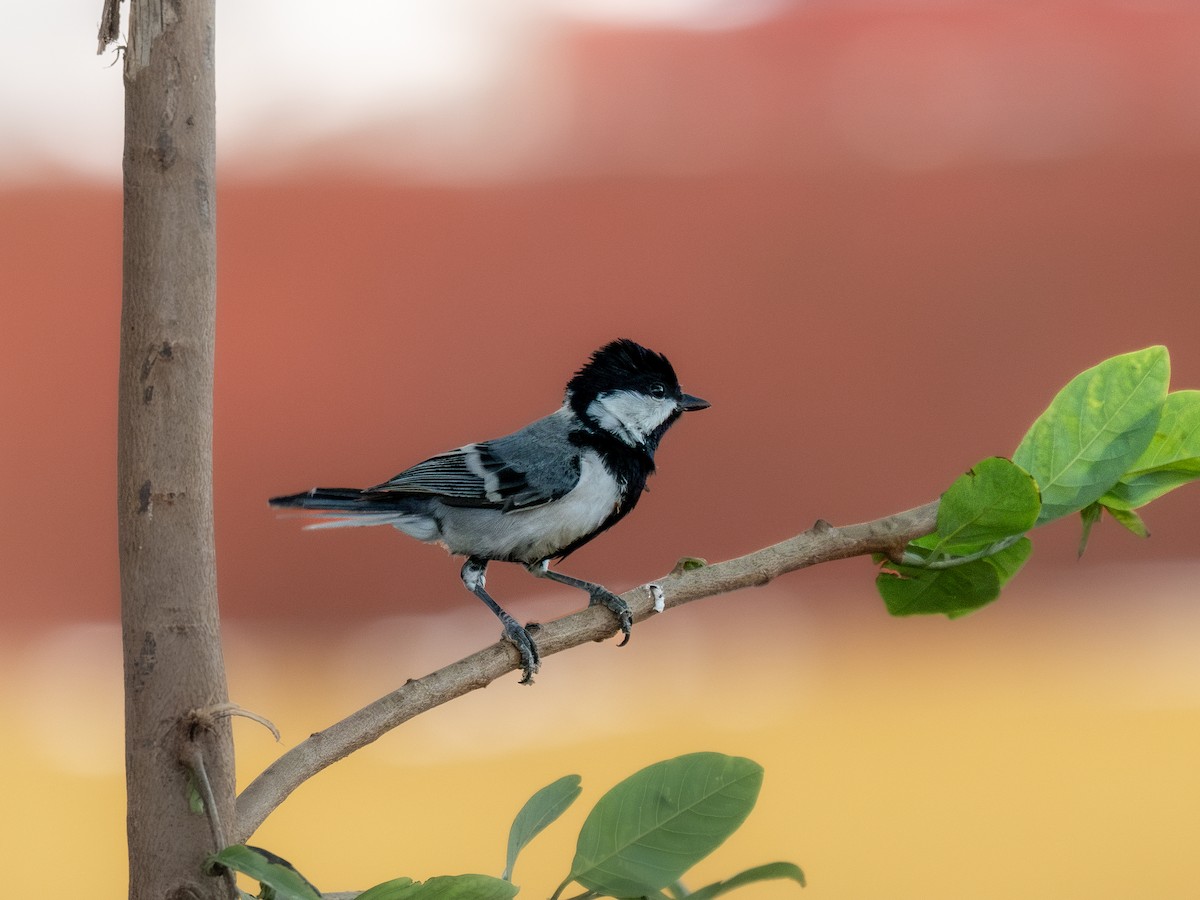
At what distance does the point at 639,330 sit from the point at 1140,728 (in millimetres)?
1114

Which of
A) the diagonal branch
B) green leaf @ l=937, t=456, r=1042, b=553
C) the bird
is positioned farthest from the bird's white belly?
green leaf @ l=937, t=456, r=1042, b=553

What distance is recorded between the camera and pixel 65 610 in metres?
2.27

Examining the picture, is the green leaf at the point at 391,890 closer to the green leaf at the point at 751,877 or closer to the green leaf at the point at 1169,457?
the green leaf at the point at 751,877

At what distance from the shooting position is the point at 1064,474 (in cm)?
49

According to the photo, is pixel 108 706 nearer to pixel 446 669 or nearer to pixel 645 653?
pixel 645 653

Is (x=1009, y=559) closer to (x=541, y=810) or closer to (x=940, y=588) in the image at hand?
(x=940, y=588)

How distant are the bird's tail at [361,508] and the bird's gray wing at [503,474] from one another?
0.02 metres

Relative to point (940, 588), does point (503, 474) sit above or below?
above

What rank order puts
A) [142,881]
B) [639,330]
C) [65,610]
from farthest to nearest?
[65,610], [639,330], [142,881]

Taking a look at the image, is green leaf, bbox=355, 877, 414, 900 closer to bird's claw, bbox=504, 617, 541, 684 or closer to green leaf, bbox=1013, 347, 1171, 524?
bird's claw, bbox=504, 617, 541, 684

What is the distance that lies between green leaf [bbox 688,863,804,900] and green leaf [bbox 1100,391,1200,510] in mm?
222

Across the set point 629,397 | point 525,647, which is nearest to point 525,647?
point 525,647

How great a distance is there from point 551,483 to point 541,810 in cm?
51

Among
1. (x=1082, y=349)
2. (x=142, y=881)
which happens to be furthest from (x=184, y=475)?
(x=1082, y=349)
